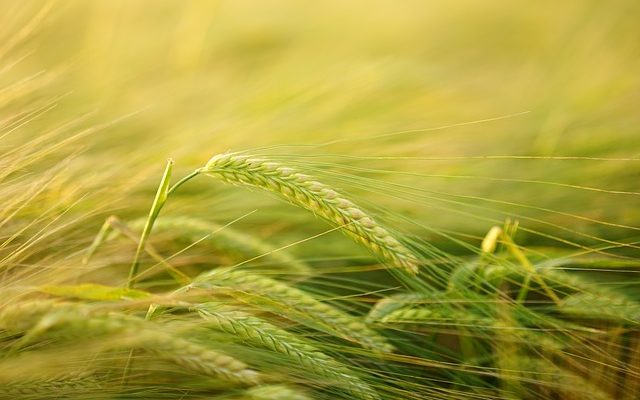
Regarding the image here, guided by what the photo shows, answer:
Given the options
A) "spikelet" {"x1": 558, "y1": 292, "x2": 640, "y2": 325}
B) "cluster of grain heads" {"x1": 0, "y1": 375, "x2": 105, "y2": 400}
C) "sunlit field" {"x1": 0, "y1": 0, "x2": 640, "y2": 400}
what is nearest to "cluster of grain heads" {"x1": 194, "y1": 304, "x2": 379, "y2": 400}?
"sunlit field" {"x1": 0, "y1": 0, "x2": 640, "y2": 400}

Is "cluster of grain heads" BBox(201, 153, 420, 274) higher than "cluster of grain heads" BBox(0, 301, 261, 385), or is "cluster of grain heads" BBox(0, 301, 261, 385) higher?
"cluster of grain heads" BBox(201, 153, 420, 274)

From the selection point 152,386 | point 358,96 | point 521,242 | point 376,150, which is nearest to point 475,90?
point 358,96

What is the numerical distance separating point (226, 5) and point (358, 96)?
2.72 feet

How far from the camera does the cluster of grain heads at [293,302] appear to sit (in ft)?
2.11

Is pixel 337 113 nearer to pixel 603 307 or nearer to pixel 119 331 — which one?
pixel 603 307

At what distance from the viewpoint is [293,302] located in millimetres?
653

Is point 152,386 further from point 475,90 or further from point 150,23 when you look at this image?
point 150,23

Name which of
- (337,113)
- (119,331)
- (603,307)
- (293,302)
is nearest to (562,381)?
(603,307)

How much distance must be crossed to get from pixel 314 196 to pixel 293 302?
96 millimetres

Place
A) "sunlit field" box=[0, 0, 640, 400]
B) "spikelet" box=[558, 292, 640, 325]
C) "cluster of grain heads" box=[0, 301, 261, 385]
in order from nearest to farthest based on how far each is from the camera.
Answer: "cluster of grain heads" box=[0, 301, 261, 385]
"sunlit field" box=[0, 0, 640, 400]
"spikelet" box=[558, 292, 640, 325]

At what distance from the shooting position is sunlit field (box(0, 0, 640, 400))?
62cm

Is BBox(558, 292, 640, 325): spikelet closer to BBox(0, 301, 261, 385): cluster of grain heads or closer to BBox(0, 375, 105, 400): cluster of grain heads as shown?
BBox(0, 301, 261, 385): cluster of grain heads

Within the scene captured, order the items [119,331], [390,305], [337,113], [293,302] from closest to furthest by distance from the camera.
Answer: [119,331] < [293,302] < [390,305] < [337,113]

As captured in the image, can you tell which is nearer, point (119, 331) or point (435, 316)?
point (119, 331)
